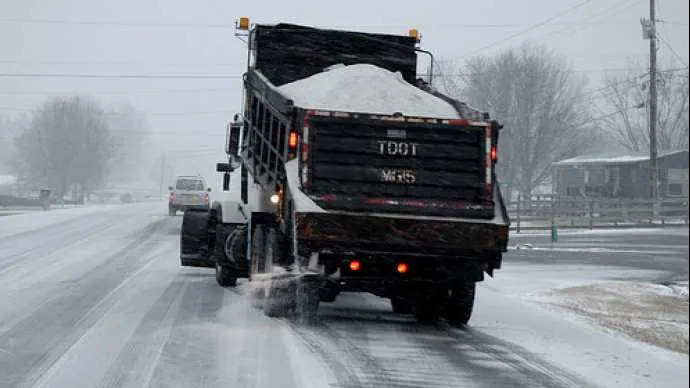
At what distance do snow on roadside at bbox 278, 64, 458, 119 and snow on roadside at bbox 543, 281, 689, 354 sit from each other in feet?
12.4

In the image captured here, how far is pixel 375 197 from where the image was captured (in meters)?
11.0

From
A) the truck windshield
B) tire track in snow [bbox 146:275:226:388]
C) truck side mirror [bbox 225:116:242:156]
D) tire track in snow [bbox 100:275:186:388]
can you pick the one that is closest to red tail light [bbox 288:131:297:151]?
tire track in snow [bbox 146:275:226:388]

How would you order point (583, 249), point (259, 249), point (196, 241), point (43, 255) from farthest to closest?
point (583, 249)
point (43, 255)
point (196, 241)
point (259, 249)

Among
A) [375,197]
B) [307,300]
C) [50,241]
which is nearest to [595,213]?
[50,241]

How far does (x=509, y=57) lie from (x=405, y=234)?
2041 inches

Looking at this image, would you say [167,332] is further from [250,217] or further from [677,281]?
[677,281]

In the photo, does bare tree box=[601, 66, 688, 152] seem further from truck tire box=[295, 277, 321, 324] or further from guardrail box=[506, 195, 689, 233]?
truck tire box=[295, 277, 321, 324]

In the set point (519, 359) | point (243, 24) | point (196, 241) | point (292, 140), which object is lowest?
point (519, 359)

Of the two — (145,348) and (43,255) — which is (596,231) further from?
(145,348)

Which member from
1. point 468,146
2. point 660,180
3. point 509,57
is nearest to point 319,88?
point 468,146

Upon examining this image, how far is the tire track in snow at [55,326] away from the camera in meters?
8.81

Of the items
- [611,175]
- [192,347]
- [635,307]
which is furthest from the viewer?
[611,175]

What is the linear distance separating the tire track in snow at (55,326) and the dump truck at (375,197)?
8.17 ft

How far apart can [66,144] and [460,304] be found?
82.5 meters
